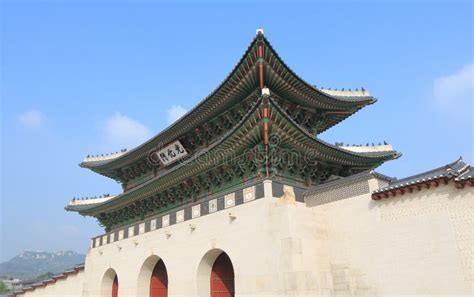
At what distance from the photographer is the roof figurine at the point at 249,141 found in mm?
15328

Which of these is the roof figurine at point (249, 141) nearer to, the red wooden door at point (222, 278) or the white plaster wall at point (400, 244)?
the white plaster wall at point (400, 244)

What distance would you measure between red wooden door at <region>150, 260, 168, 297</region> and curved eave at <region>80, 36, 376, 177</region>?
22.5 feet

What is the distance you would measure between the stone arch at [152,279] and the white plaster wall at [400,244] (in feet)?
31.8

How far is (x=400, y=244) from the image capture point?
1302 centimetres

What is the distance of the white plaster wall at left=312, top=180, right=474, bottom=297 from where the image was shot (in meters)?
11.8

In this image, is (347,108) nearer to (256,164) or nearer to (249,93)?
(249,93)

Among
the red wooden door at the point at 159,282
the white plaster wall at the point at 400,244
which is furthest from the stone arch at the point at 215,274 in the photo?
the white plaster wall at the point at 400,244

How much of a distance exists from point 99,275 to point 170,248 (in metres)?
7.95

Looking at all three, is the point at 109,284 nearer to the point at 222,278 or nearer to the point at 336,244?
the point at 222,278

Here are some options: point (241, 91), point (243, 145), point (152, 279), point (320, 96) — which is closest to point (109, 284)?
point (152, 279)

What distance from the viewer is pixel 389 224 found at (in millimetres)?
13445

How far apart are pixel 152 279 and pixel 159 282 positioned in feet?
1.35

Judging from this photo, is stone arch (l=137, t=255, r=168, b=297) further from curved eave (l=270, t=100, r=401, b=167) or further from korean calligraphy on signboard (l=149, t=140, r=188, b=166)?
curved eave (l=270, t=100, r=401, b=167)

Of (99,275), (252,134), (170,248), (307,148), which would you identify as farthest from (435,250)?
(99,275)
